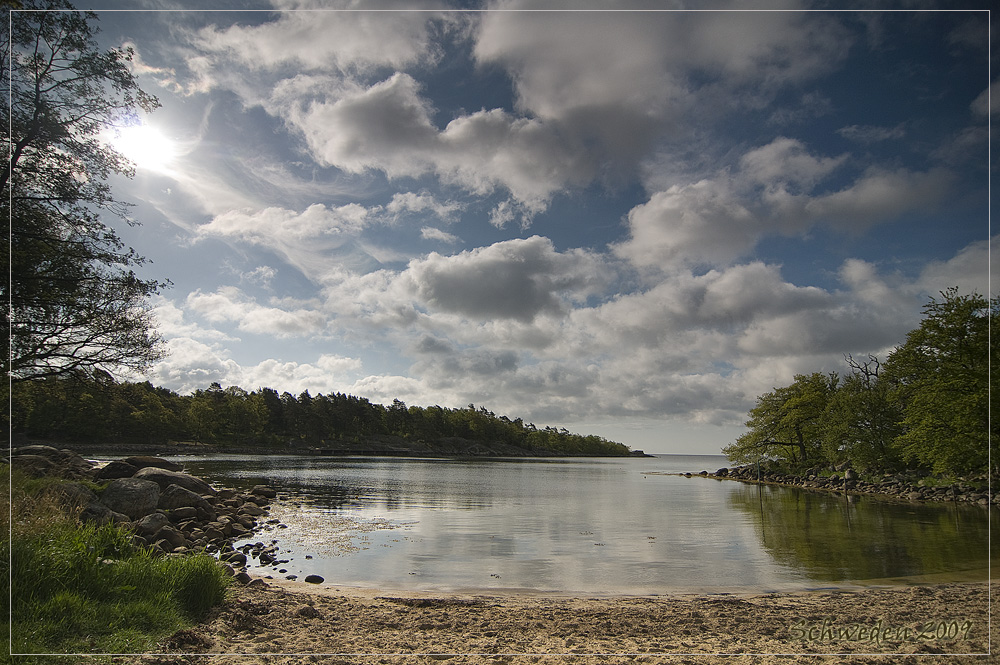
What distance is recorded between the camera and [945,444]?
38.7 meters

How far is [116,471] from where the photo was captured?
85.5 feet

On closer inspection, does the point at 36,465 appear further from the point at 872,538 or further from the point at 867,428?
the point at 867,428

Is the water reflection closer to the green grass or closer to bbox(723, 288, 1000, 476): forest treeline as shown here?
bbox(723, 288, 1000, 476): forest treeline

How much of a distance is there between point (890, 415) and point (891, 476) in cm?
756

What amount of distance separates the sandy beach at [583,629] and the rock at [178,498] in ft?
42.6

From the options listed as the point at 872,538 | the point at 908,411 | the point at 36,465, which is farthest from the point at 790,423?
the point at 36,465

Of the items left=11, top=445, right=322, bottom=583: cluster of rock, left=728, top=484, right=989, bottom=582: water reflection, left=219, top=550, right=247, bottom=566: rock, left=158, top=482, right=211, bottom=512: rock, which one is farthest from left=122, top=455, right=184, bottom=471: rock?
left=728, top=484, right=989, bottom=582: water reflection

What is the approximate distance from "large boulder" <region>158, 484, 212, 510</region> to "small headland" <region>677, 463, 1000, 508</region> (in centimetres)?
4976

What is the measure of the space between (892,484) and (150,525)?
64318 mm

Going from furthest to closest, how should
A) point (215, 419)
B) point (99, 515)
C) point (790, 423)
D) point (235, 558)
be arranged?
point (215, 419) → point (790, 423) → point (235, 558) → point (99, 515)

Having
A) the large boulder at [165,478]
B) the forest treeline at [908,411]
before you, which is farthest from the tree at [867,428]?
the large boulder at [165,478]

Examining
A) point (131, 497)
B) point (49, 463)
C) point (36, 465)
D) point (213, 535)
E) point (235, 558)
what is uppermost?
point (36, 465)

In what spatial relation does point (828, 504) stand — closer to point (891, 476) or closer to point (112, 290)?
point (891, 476)

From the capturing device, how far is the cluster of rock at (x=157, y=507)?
1802 centimetres
